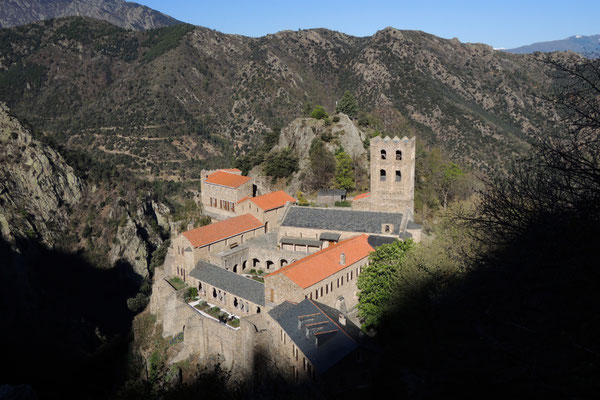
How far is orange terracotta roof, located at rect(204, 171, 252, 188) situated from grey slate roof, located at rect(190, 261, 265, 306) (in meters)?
15.0

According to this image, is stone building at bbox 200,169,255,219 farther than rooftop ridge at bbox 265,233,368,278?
Yes

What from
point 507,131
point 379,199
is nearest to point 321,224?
point 379,199

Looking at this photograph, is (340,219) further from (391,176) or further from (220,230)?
(220,230)

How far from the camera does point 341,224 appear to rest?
1630 inches

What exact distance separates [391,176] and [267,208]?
12.8 meters

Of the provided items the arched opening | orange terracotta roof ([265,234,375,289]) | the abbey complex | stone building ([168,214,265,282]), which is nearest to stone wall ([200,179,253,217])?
the abbey complex

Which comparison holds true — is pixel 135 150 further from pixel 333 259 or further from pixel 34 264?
pixel 333 259

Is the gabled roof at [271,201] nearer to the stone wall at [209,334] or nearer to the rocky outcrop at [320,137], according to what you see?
the stone wall at [209,334]

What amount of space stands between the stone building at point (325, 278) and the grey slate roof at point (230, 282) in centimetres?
206

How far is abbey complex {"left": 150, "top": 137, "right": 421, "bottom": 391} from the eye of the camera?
25.8 metres

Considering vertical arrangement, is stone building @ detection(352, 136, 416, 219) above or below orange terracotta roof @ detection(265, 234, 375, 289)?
above

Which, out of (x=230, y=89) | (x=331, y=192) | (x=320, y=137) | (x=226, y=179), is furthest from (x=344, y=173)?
(x=230, y=89)

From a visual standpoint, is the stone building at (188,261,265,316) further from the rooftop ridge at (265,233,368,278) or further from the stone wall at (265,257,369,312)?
the rooftop ridge at (265,233,368,278)

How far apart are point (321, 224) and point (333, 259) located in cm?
840
